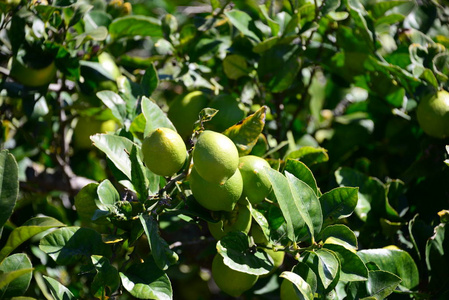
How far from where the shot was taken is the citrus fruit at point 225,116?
1.23 m

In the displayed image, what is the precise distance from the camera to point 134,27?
1.49 meters

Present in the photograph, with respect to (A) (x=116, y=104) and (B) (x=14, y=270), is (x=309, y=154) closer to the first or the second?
(A) (x=116, y=104)

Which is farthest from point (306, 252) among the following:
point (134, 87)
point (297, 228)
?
point (134, 87)

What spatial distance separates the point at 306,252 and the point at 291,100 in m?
0.85

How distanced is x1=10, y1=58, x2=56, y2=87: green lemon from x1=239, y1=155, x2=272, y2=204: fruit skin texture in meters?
0.69

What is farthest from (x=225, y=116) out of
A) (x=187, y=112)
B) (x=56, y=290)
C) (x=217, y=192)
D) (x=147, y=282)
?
(x=56, y=290)

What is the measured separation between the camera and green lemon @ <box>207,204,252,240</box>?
3.33 feet

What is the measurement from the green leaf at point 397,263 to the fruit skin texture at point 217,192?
12.9 inches

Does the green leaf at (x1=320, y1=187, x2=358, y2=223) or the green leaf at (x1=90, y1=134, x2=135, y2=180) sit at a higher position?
the green leaf at (x1=90, y1=134, x2=135, y2=180)

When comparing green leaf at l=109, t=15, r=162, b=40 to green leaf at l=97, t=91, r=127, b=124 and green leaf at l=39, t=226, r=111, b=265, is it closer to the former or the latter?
green leaf at l=97, t=91, r=127, b=124

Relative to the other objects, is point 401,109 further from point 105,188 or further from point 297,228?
point 105,188

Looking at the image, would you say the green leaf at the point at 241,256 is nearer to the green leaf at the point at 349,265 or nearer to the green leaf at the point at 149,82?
the green leaf at the point at 349,265

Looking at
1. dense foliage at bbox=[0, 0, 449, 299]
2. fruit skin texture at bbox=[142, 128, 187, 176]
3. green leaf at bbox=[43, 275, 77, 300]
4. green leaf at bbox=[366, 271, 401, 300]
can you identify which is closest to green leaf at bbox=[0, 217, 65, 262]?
dense foliage at bbox=[0, 0, 449, 299]

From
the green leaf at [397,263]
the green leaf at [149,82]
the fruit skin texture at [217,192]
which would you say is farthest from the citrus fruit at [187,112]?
the green leaf at [397,263]
